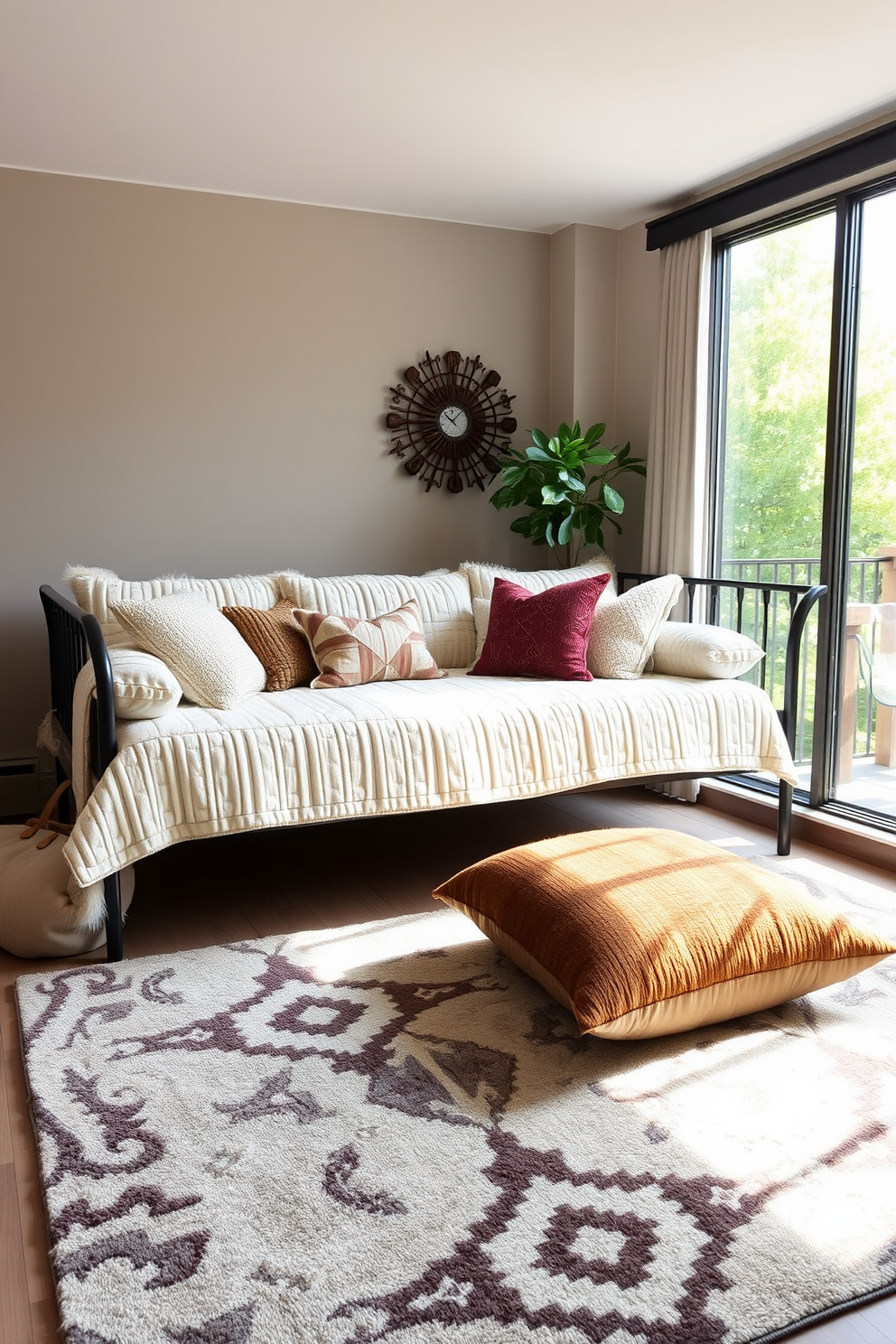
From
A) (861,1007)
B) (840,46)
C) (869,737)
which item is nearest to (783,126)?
(840,46)

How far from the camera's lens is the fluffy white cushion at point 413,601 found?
3.67 m

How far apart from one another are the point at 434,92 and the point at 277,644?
1.70 metres

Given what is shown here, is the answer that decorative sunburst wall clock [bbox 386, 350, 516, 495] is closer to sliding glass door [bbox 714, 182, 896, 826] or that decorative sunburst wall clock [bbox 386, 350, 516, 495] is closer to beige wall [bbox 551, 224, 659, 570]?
beige wall [bbox 551, 224, 659, 570]

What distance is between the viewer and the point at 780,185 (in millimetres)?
3557

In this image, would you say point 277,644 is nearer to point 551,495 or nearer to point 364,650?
point 364,650

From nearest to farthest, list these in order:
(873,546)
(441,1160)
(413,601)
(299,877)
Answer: (441,1160) → (299,877) → (873,546) → (413,601)

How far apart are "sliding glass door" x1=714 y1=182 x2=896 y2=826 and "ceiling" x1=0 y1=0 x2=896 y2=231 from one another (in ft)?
1.08

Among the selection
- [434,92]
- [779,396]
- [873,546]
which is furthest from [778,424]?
[434,92]

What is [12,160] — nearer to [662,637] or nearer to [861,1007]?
[662,637]

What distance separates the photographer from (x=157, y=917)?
9.40 ft

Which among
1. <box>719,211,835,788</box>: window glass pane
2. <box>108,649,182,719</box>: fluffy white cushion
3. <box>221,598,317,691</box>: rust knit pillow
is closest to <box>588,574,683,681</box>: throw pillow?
<box>719,211,835,788</box>: window glass pane

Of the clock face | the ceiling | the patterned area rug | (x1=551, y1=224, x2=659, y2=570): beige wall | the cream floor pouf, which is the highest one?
the ceiling

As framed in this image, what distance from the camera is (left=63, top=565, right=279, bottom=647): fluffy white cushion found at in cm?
331

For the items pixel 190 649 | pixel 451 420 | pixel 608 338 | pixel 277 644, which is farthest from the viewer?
pixel 608 338
